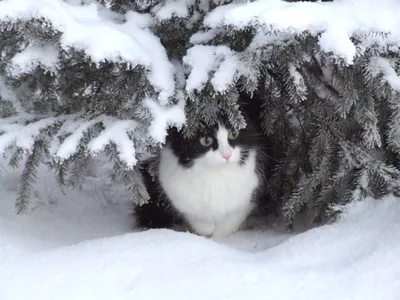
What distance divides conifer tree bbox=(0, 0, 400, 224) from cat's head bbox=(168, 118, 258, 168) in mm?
143

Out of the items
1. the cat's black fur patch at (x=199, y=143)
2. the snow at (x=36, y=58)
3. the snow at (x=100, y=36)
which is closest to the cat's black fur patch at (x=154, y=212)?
the cat's black fur patch at (x=199, y=143)

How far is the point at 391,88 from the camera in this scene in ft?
7.82

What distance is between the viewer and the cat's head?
2811 millimetres

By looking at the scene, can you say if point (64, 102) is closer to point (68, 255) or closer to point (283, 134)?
point (68, 255)

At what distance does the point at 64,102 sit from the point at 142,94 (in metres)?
0.53

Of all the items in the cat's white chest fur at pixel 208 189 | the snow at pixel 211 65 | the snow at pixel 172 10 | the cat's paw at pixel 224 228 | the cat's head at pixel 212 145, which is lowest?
the cat's paw at pixel 224 228

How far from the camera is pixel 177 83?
2551 millimetres

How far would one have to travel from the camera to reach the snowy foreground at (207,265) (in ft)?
7.07

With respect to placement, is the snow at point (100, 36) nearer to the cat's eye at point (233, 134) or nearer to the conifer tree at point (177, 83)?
the conifer tree at point (177, 83)

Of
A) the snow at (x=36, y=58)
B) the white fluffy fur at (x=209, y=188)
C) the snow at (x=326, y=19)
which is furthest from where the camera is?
the white fluffy fur at (x=209, y=188)

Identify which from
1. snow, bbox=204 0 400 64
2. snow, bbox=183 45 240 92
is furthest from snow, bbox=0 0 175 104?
snow, bbox=204 0 400 64

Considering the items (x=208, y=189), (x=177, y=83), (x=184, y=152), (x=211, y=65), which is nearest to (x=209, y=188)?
(x=208, y=189)

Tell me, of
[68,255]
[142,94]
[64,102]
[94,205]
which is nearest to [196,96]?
[142,94]

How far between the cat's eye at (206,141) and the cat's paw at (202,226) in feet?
→ 1.83
